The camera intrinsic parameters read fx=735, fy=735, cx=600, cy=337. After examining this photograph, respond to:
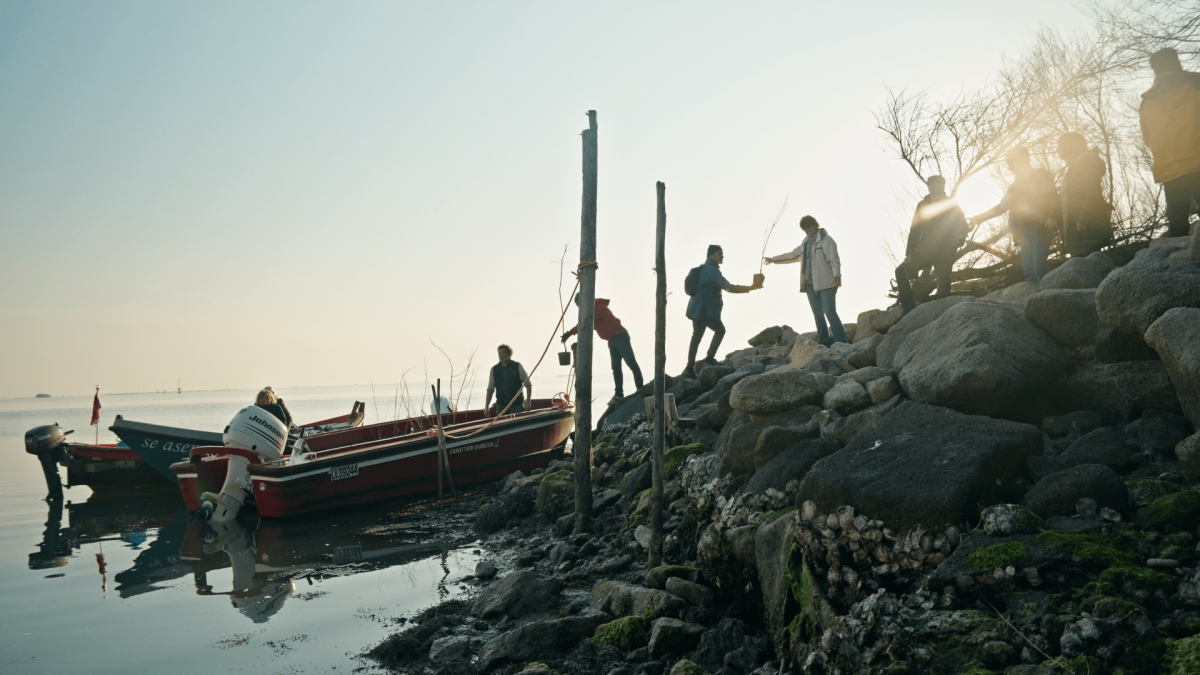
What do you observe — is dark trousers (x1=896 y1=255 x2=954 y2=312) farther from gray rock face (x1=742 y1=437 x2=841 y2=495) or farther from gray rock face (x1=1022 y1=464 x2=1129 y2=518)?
gray rock face (x1=1022 y1=464 x2=1129 y2=518)

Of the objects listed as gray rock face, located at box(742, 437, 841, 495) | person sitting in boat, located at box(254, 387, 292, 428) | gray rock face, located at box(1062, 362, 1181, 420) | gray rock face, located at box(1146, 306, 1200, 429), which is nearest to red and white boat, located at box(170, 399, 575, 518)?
person sitting in boat, located at box(254, 387, 292, 428)

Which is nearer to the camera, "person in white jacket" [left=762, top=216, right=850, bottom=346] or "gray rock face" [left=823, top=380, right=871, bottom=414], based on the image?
"gray rock face" [left=823, top=380, right=871, bottom=414]

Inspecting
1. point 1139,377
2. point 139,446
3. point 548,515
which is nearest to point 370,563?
point 548,515

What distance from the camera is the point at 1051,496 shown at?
161 inches

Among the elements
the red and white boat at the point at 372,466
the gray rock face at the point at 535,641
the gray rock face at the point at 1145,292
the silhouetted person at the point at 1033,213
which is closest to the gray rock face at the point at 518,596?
the gray rock face at the point at 535,641

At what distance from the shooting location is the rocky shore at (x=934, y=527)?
3383mm

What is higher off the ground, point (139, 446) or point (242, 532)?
point (139, 446)

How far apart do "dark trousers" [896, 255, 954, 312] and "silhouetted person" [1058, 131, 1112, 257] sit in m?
1.37

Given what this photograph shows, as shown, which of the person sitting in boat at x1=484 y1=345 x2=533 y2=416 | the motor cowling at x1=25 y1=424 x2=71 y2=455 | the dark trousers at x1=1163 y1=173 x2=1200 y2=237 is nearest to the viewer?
the dark trousers at x1=1163 y1=173 x2=1200 y2=237

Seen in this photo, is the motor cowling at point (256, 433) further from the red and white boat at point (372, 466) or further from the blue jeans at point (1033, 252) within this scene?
the blue jeans at point (1033, 252)

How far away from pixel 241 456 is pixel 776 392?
9106 mm

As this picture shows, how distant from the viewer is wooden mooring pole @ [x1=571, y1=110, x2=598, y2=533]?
27.5 ft

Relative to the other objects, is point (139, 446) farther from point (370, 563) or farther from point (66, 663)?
point (66, 663)

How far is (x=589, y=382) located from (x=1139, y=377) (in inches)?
204
